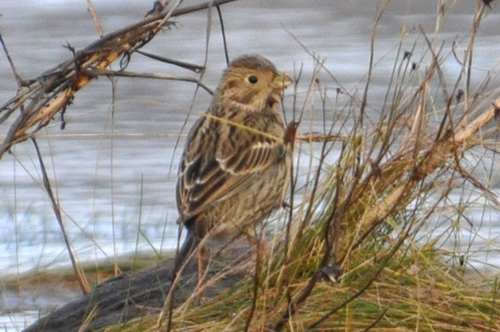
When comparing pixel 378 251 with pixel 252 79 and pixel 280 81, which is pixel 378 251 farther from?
pixel 252 79

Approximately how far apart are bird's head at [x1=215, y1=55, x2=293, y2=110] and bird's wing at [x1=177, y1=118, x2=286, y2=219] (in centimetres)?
34

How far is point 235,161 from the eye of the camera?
637 centimetres

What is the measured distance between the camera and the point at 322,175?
588 cm

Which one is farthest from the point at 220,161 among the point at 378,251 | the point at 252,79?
the point at 378,251

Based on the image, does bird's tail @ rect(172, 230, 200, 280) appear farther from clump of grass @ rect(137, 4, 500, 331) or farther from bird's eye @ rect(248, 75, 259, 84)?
bird's eye @ rect(248, 75, 259, 84)

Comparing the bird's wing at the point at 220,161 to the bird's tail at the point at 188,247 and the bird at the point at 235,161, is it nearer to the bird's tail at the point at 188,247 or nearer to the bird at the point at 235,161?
the bird at the point at 235,161

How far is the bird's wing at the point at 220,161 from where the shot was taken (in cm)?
614

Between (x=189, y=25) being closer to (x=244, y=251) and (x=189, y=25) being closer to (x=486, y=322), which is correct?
(x=244, y=251)

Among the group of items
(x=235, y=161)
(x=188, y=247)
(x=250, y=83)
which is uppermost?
(x=250, y=83)

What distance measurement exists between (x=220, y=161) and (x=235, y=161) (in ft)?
0.24

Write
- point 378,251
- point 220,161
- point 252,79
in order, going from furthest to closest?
point 252,79 → point 220,161 → point 378,251

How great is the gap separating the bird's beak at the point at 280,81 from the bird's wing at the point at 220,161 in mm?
259

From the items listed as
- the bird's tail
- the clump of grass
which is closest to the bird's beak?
the clump of grass

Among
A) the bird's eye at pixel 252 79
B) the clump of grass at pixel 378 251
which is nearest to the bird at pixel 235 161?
the bird's eye at pixel 252 79
